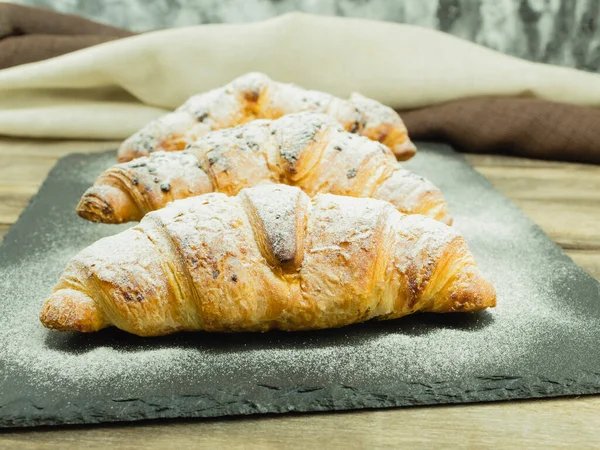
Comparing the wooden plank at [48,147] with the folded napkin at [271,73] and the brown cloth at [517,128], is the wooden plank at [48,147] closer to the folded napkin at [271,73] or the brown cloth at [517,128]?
the folded napkin at [271,73]

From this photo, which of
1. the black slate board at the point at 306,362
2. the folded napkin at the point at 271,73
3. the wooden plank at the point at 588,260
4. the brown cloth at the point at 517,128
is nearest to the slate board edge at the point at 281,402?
the black slate board at the point at 306,362

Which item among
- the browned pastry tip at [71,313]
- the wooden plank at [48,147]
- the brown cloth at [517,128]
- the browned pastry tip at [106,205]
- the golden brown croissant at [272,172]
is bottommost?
the wooden plank at [48,147]

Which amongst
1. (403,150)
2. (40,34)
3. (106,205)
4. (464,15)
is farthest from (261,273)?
(464,15)

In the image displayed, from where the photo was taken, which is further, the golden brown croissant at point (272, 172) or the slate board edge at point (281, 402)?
the golden brown croissant at point (272, 172)

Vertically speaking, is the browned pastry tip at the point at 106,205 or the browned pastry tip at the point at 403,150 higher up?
the browned pastry tip at the point at 106,205

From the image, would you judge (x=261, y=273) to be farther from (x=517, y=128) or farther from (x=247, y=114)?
(x=517, y=128)

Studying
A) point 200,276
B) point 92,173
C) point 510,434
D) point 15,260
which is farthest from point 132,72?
point 510,434

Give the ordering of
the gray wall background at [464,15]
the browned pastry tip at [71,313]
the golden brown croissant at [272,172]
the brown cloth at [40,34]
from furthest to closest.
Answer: the gray wall background at [464,15]
the brown cloth at [40,34]
the golden brown croissant at [272,172]
the browned pastry tip at [71,313]

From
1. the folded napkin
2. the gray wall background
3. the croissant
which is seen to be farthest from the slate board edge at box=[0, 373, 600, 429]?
the gray wall background

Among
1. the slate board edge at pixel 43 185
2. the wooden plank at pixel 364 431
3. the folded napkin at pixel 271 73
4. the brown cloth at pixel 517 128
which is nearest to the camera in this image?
the wooden plank at pixel 364 431

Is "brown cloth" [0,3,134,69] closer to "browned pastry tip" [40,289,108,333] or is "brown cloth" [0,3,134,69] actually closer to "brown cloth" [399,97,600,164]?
"brown cloth" [399,97,600,164]
